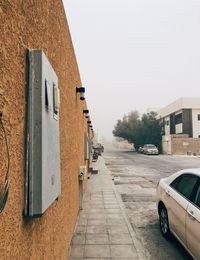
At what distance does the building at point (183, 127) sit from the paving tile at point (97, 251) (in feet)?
136

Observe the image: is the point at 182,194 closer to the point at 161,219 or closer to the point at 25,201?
the point at 161,219

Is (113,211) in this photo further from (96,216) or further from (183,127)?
(183,127)

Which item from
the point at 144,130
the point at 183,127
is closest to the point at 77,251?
the point at 183,127

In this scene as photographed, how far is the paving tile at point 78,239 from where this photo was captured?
16.4 feet

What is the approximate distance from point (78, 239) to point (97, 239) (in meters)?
0.36

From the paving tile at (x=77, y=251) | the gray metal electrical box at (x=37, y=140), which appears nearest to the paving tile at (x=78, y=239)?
the paving tile at (x=77, y=251)

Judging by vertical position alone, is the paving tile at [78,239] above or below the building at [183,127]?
below

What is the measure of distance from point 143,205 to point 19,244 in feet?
23.8

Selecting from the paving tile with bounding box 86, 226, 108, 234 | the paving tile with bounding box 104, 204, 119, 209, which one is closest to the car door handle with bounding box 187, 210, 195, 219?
the paving tile with bounding box 86, 226, 108, 234

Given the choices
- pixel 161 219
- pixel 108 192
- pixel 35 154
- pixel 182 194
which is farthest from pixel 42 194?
pixel 108 192

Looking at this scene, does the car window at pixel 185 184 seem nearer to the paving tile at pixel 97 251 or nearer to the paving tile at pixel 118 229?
the paving tile at pixel 118 229

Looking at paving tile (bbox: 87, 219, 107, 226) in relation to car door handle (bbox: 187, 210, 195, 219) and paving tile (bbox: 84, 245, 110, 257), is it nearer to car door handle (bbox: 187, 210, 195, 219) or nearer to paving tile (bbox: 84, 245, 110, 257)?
paving tile (bbox: 84, 245, 110, 257)

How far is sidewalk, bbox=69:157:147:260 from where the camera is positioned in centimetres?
447

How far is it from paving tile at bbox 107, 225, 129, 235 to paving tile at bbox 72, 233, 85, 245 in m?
0.62
